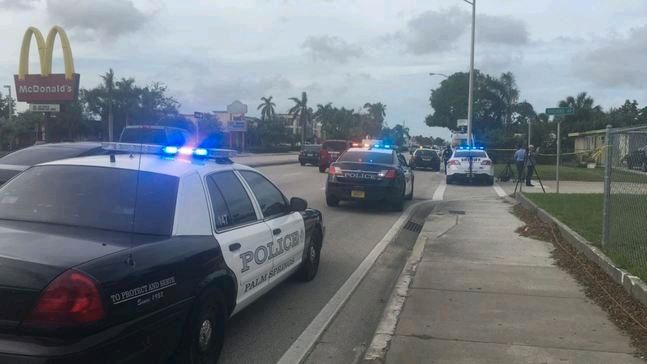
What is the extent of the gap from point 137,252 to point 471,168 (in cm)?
2270

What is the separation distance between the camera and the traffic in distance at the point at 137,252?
10.8 feet

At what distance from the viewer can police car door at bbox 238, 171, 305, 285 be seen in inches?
234

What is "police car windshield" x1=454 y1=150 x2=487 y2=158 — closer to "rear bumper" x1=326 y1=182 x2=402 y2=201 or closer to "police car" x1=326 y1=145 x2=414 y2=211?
"police car" x1=326 y1=145 x2=414 y2=211

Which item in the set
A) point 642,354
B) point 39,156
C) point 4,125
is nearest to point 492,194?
point 39,156

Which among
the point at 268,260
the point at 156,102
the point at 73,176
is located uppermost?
the point at 156,102

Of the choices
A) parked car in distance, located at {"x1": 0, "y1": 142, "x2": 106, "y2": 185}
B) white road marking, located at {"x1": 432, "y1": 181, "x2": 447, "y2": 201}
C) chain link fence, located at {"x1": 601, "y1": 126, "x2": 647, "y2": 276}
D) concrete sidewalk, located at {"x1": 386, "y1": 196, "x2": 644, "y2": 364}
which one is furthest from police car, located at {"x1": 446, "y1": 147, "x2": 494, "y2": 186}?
parked car in distance, located at {"x1": 0, "y1": 142, "x2": 106, "y2": 185}

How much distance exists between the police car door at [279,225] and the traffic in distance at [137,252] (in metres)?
0.02

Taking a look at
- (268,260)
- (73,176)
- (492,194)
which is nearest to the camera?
(73,176)

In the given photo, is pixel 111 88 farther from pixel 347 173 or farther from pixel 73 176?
pixel 73 176

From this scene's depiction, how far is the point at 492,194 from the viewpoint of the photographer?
21.1 meters

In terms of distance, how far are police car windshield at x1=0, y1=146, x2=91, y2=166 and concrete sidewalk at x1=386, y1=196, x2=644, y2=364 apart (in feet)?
19.7

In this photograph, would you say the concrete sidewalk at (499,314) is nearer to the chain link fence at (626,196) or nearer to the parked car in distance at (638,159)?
the chain link fence at (626,196)

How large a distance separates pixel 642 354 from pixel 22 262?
14.5 feet

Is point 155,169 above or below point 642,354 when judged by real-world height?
above
